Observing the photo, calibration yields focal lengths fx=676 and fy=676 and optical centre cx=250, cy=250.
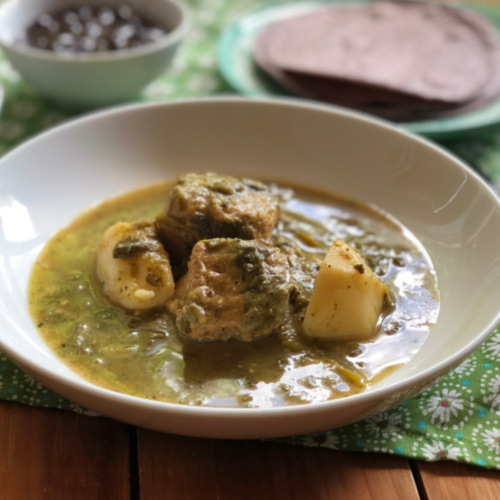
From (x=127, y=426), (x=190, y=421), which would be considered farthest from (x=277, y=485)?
(x=127, y=426)

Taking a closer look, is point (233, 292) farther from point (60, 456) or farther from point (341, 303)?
point (60, 456)

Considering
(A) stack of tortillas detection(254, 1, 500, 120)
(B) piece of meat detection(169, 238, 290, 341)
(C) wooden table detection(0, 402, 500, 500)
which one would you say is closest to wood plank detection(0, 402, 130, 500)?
(C) wooden table detection(0, 402, 500, 500)

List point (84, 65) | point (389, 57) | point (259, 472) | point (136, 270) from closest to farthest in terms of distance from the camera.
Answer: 1. point (259, 472)
2. point (136, 270)
3. point (84, 65)
4. point (389, 57)

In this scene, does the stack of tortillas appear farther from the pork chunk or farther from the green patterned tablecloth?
the green patterned tablecloth

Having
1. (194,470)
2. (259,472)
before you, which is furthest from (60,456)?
(259,472)

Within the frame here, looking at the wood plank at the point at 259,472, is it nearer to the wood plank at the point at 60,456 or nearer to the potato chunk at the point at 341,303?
the wood plank at the point at 60,456

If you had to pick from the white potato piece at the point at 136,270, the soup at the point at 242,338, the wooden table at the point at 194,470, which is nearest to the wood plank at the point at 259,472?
the wooden table at the point at 194,470
